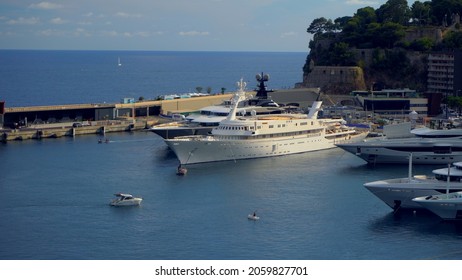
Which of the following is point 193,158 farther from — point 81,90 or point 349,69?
point 81,90

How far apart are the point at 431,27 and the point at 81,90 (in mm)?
45200

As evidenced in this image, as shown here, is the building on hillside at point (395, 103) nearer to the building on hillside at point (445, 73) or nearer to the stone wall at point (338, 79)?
the building on hillside at point (445, 73)

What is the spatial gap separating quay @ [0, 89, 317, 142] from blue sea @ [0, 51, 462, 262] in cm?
537

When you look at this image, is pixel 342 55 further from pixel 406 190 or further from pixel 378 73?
pixel 406 190

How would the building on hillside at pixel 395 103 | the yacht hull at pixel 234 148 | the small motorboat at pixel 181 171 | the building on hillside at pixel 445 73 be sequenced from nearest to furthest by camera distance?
the small motorboat at pixel 181 171 < the yacht hull at pixel 234 148 < the building on hillside at pixel 395 103 < the building on hillside at pixel 445 73

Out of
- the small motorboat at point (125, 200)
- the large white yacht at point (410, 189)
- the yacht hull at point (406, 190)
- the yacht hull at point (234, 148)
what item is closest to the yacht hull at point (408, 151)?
the yacht hull at point (234, 148)

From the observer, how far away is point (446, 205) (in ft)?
107

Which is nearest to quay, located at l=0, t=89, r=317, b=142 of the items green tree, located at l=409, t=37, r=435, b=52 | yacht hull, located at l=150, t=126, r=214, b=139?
yacht hull, located at l=150, t=126, r=214, b=139

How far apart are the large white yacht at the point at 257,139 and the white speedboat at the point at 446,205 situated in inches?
595

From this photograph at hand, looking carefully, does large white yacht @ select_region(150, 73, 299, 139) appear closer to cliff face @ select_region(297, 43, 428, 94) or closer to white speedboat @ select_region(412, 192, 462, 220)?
cliff face @ select_region(297, 43, 428, 94)

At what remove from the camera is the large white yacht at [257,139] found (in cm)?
4608

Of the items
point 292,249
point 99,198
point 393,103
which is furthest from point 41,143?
point 292,249

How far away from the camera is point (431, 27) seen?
72.1 meters

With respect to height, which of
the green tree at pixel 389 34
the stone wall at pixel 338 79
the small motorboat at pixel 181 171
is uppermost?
the green tree at pixel 389 34
